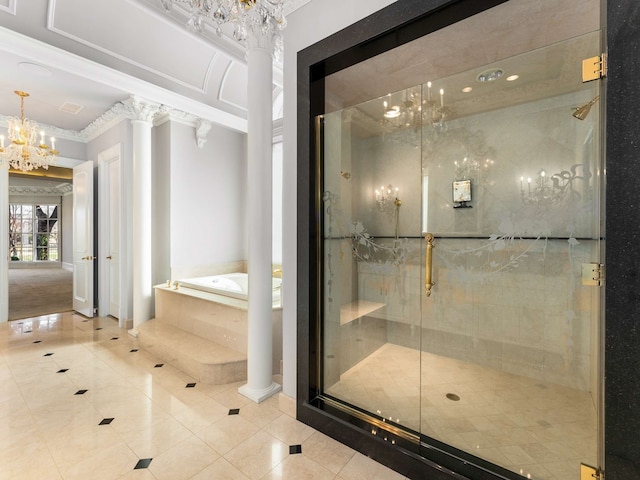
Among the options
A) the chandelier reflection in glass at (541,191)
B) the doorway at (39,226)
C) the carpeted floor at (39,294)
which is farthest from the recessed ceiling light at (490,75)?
the doorway at (39,226)

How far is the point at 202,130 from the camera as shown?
4.72m

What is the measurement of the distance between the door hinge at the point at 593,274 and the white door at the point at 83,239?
6067mm

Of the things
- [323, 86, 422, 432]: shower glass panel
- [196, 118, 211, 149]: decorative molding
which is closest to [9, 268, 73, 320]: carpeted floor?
[196, 118, 211, 149]: decorative molding

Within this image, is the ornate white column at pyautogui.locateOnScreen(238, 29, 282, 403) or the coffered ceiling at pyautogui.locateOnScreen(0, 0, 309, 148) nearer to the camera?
the ornate white column at pyautogui.locateOnScreen(238, 29, 282, 403)

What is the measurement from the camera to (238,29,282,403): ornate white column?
8.00ft

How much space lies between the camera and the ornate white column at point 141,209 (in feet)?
13.5

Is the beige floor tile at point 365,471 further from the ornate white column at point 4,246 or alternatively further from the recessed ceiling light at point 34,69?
the ornate white column at point 4,246

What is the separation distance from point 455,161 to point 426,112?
0.36 meters

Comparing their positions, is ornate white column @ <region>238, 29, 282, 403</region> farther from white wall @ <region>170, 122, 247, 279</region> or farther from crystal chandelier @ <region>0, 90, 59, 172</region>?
crystal chandelier @ <region>0, 90, 59, 172</region>

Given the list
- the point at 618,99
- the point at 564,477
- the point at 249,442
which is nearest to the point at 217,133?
the point at 249,442

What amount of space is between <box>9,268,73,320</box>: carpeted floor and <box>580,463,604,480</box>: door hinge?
6823mm

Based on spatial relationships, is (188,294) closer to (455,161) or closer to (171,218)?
(171,218)

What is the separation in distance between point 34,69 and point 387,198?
4081mm

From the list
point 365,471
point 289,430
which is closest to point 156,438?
point 289,430
